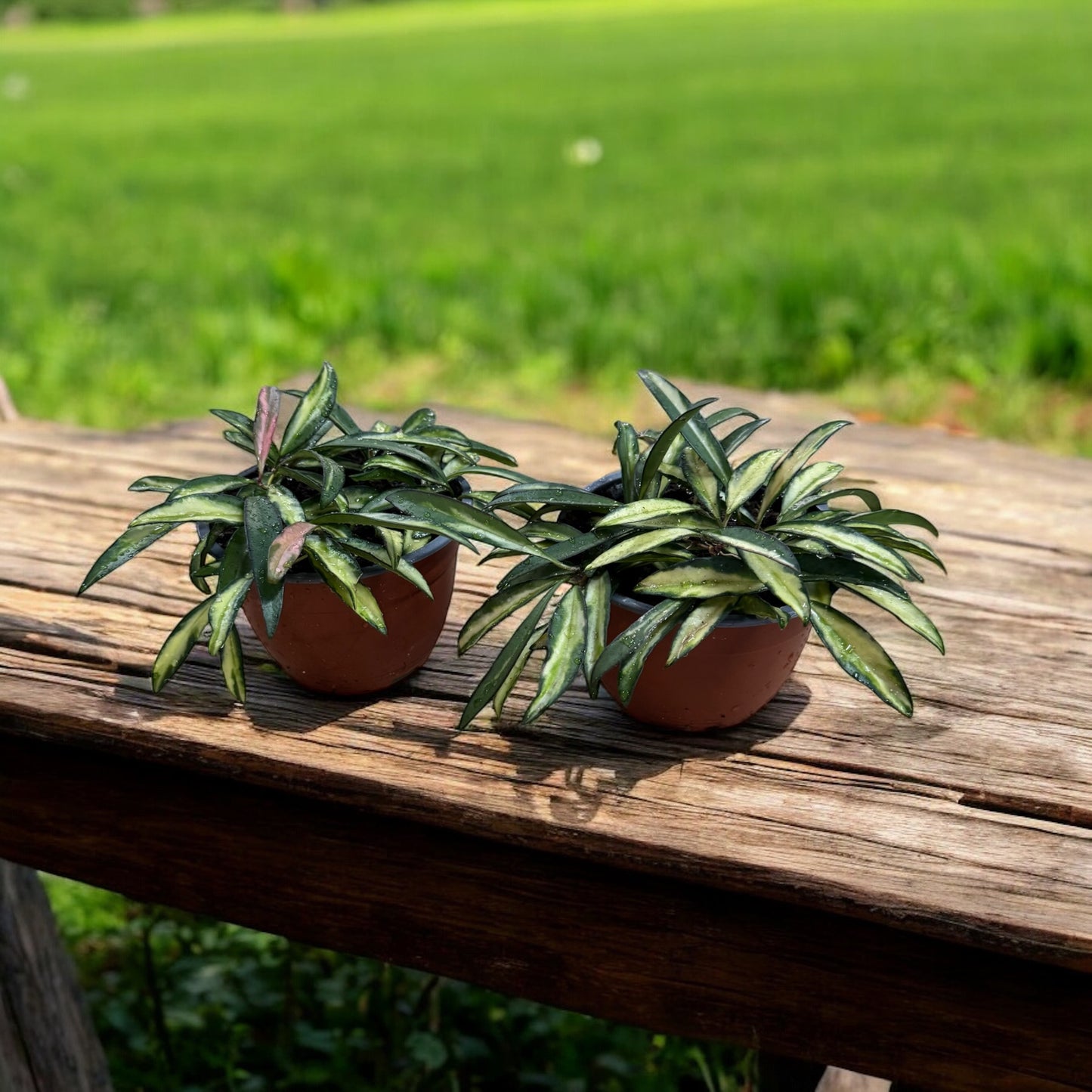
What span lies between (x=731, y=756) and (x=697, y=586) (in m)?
0.16

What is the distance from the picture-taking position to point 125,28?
34.4 m

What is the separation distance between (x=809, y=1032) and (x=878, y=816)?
0.58 feet

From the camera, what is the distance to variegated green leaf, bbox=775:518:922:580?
913 mm

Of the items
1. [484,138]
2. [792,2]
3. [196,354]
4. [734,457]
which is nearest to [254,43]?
[792,2]

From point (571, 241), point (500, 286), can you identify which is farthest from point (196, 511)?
point (571, 241)

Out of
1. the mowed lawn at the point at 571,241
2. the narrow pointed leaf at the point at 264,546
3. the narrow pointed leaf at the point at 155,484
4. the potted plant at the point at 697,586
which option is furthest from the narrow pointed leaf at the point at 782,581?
the mowed lawn at the point at 571,241

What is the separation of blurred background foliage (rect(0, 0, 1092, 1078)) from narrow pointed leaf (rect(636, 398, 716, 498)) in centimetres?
103

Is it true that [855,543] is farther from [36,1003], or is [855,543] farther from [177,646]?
[36,1003]

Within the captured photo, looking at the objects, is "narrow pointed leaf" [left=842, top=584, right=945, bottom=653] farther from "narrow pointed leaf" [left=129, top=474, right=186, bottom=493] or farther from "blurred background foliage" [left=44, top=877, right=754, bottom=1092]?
"blurred background foliage" [left=44, top=877, right=754, bottom=1092]

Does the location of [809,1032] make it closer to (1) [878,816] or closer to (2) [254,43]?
(1) [878,816]

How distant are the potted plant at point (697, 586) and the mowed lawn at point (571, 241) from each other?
2.77m

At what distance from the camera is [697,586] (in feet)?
2.97

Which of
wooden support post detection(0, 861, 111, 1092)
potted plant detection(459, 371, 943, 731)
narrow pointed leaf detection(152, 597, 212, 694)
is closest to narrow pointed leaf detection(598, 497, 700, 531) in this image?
potted plant detection(459, 371, 943, 731)

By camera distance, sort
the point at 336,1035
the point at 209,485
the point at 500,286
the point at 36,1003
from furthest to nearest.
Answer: the point at 500,286 → the point at 336,1035 → the point at 36,1003 → the point at 209,485
